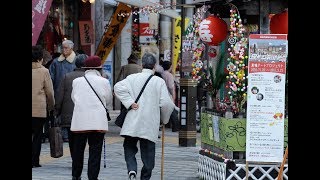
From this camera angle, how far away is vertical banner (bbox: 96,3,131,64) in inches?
969

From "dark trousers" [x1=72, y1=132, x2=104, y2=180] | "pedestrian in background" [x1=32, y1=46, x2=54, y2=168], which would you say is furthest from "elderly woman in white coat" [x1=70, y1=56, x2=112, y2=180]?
"pedestrian in background" [x1=32, y1=46, x2=54, y2=168]

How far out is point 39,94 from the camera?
1510 centimetres

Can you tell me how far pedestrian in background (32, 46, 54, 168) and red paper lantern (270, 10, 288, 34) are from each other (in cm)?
372

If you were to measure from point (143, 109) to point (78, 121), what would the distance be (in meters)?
0.92

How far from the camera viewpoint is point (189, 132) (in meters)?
20.1

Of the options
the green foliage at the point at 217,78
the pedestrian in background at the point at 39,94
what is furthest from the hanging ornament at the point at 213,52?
the pedestrian in background at the point at 39,94

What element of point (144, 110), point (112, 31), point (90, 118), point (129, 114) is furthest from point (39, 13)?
point (112, 31)

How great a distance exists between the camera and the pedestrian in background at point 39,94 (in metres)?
15.0

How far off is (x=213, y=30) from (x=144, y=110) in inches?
72.0

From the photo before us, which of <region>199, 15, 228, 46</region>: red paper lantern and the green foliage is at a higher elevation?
<region>199, 15, 228, 46</region>: red paper lantern

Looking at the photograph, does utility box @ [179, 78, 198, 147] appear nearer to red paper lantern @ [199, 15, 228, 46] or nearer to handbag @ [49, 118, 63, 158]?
handbag @ [49, 118, 63, 158]

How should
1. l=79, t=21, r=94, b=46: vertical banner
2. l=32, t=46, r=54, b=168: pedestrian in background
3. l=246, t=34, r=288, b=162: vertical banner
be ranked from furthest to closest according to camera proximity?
l=79, t=21, r=94, b=46: vertical banner → l=32, t=46, r=54, b=168: pedestrian in background → l=246, t=34, r=288, b=162: vertical banner

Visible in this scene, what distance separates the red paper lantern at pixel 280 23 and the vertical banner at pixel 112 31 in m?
11.0
